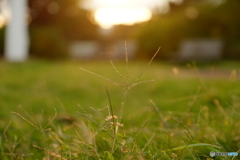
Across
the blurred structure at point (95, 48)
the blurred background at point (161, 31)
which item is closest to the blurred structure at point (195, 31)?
the blurred background at point (161, 31)

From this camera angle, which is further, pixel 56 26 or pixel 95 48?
pixel 95 48

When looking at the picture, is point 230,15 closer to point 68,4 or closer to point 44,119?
point 68,4

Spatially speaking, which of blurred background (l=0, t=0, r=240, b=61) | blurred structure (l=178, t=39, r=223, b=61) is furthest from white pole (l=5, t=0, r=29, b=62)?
blurred structure (l=178, t=39, r=223, b=61)

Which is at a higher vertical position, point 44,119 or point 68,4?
point 68,4

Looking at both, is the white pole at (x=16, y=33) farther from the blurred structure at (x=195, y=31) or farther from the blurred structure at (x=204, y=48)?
the blurred structure at (x=204, y=48)

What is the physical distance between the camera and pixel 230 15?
1154 centimetres

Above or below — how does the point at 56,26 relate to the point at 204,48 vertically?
above

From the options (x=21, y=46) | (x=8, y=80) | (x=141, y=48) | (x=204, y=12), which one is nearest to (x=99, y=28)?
(x=141, y=48)

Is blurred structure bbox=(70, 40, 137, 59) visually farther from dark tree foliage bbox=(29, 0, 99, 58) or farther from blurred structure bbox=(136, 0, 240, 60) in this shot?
blurred structure bbox=(136, 0, 240, 60)

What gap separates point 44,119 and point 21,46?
7955mm

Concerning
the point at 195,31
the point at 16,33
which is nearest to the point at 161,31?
the point at 195,31

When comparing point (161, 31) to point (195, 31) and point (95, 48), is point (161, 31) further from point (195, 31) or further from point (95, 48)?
point (95, 48)

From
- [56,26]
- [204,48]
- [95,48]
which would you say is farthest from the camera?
[95,48]

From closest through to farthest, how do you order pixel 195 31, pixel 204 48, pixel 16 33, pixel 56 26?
pixel 16 33, pixel 195 31, pixel 56 26, pixel 204 48
